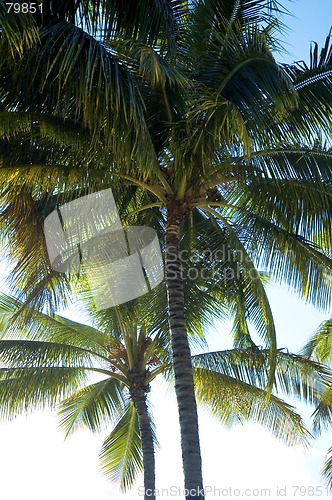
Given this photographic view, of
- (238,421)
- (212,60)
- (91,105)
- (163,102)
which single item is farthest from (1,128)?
(238,421)

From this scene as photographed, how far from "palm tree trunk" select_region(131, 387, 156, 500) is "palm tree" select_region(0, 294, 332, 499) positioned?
2cm

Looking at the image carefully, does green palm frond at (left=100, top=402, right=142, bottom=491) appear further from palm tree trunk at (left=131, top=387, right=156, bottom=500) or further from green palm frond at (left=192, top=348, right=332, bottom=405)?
green palm frond at (left=192, top=348, right=332, bottom=405)

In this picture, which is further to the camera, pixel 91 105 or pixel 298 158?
pixel 298 158

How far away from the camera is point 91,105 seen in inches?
301

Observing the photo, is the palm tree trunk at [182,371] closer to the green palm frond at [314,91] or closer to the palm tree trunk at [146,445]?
the green palm frond at [314,91]

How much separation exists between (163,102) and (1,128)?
2.21 meters

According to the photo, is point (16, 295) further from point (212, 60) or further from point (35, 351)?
point (212, 60)

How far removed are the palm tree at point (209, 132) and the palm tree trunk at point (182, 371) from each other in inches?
0.6

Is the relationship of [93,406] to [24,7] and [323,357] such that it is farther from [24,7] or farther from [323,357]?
[24,7]

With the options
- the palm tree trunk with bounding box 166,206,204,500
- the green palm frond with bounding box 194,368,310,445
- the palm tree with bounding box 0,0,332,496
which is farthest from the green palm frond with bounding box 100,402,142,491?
the palm tree trunk with bounding box 166,206,204,500

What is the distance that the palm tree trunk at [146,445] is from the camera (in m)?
13.3

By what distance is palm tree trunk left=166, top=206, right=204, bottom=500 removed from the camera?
868 centimetres

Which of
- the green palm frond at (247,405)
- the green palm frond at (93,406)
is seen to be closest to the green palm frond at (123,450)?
the green palm frond at (93,406)

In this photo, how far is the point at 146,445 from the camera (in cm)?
1356
